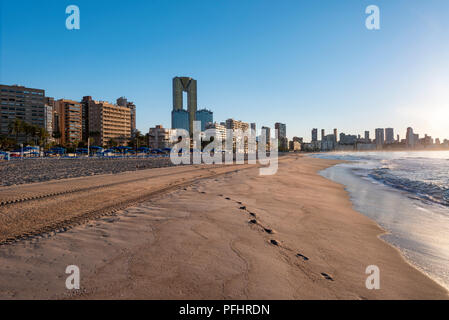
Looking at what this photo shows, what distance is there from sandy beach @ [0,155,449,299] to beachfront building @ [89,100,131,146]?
456 feet

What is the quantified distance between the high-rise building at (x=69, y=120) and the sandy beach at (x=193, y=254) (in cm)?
15583

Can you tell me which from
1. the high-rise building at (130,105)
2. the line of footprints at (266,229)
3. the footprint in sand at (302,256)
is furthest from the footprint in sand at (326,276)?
the high-rise building at (130,105)

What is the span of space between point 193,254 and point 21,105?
17101cm

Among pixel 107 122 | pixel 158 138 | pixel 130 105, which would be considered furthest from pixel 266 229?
pixel 130 105


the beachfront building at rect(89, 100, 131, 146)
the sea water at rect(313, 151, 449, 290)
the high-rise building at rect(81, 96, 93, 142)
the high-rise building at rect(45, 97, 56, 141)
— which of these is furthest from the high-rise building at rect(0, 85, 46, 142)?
the sea water at rect(313, 151, 449, 290)

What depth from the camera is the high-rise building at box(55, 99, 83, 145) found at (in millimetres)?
137125

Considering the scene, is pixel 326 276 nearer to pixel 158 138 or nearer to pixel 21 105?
pixel 158 138

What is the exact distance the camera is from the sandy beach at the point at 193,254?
2.80 meters

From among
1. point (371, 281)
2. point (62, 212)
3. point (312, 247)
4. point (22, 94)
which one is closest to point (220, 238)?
point (312, 247)

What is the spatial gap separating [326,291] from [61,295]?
121 inches

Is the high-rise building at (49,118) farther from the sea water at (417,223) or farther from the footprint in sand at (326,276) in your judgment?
the footprint in sand at (326,276)

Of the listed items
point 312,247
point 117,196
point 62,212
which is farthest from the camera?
point 117,196
